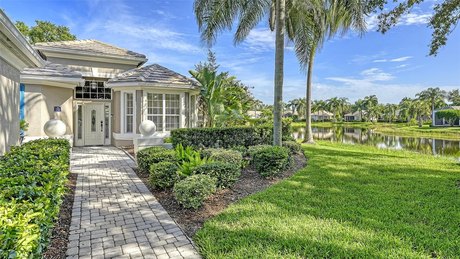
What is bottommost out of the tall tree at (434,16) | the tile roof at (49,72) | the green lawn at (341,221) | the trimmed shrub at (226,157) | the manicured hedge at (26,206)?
the green lawn at (341,221)

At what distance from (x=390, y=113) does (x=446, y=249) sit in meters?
89.3

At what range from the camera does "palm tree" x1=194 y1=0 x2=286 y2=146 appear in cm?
1005

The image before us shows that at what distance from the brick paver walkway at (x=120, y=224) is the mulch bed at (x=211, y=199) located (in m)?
0.17

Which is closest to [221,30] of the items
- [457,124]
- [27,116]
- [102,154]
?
[102,154]

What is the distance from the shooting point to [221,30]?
11344 millimetres

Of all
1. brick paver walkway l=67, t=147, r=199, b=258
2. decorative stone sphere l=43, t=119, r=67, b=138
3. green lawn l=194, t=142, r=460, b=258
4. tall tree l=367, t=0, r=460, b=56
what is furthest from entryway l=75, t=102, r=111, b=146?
tall tree l=367, t=0, r=460, b=56

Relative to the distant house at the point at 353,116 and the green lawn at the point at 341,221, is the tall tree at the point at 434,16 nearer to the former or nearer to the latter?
the green lawn at the point at 341,221

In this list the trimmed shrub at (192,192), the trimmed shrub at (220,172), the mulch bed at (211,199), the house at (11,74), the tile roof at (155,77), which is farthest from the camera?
the tile roof at (155,77)

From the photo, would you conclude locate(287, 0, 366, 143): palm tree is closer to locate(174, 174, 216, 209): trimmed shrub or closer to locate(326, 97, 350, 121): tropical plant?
locate(174, 174, 216, 209): trimmed shrub

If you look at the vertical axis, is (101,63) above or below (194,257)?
above

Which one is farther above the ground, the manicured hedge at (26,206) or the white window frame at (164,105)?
the white window frame at (164,105)

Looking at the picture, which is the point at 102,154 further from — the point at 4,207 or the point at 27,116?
the point at 4,207

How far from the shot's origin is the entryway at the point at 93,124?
1499 cm

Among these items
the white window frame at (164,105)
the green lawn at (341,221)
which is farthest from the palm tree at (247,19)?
the white window frame at (164,105)
